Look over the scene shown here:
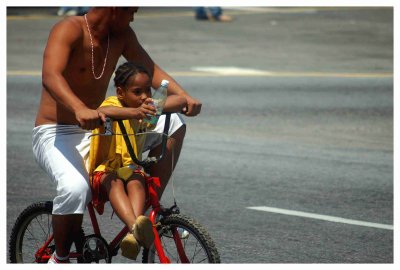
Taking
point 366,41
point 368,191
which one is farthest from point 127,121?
point 366,41

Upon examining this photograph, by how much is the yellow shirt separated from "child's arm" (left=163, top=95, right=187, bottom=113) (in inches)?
8.3

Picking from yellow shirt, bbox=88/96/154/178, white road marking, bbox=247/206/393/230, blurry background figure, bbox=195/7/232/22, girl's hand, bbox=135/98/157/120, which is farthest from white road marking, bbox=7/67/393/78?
girl's hand, bbox=135/98/157/120

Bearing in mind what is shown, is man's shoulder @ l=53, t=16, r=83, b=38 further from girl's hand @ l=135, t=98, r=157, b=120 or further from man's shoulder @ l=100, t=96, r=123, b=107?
girl's hand @ l=135, t=98, r=157, b=120

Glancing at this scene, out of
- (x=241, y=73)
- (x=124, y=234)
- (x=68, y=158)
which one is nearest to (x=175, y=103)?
(x=68, y=158)

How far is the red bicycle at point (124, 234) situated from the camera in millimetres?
5500

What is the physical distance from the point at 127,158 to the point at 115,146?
89 mm

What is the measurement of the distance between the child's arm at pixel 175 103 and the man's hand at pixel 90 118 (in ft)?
1.29

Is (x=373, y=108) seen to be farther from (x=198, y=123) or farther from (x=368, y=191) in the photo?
(x=368, y=191)

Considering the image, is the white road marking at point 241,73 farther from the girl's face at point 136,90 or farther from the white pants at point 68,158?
the girl's face at point 136,90

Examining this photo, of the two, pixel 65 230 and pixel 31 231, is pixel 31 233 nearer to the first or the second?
pixel 31 231

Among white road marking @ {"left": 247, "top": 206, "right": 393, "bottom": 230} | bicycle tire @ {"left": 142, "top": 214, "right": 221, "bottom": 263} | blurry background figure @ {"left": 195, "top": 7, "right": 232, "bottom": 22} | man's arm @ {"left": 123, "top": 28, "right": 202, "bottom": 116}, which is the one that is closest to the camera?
bicycle tire @ {"left": 142, "top": 214, "right": 221, "bottom": 263}

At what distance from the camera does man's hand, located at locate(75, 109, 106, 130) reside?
523 centimetres

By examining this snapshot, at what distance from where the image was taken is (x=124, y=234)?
5781 mm

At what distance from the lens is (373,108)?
14828mm
